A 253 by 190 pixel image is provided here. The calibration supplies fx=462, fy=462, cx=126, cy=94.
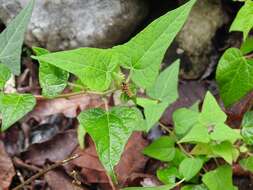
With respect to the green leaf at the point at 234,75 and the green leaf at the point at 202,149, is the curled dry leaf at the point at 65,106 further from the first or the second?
the green leaf at the point at 234,75

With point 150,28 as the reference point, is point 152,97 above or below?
below

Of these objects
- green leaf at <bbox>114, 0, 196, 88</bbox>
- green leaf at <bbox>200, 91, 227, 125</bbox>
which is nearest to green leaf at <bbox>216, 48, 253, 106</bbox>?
green leaf at <bbox>200, 91, 227, 125</bbox>

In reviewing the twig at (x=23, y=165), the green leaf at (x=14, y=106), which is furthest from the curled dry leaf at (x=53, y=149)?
the green leaf at (x=14, y=106)

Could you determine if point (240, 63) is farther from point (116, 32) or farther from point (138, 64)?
point (116, 32)

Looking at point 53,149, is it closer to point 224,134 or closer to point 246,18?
point 224,134

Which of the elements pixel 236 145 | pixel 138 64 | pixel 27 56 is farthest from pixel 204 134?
pixel 27 56

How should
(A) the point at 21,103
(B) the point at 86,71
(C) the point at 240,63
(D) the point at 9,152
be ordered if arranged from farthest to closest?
(D) the point at 9,152, (C) the point at 240,63, (A) the point at 21,103, (B) the point at 86,71

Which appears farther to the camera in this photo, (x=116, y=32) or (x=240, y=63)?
(x=116, y=32)
